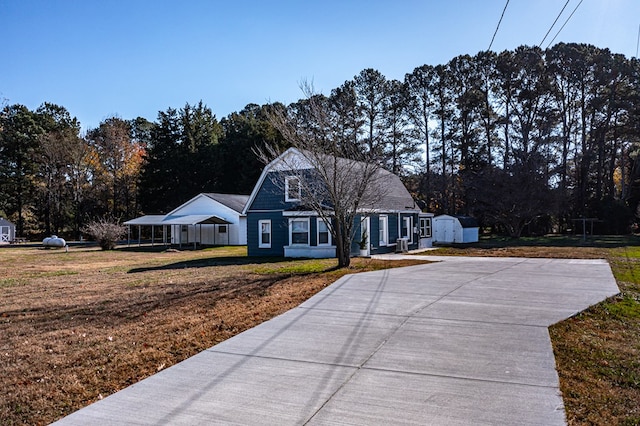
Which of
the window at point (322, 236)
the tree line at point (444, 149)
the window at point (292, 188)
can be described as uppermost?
the tree line at point (444, 149)

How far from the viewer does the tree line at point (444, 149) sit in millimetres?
38875

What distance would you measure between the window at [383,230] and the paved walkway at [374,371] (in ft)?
43.8

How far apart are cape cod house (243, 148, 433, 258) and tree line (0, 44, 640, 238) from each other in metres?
15.6

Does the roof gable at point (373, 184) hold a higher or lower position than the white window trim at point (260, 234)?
higher

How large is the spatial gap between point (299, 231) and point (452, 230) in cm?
1442

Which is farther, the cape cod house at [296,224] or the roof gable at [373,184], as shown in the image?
the cape cod house at [296,224]

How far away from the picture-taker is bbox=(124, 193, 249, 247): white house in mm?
33312

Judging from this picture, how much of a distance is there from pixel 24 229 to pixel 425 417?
183 feet

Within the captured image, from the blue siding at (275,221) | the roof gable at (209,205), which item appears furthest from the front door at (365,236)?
the roof gable at (209,205)

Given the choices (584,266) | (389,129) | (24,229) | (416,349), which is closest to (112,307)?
(416,349)

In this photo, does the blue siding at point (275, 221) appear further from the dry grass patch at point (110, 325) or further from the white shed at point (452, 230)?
the white shed at point (452, 230)

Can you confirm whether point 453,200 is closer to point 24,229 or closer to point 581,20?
point 581,20

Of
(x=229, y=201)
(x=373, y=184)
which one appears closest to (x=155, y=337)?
(x=373, y=184)

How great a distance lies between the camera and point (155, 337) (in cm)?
632
